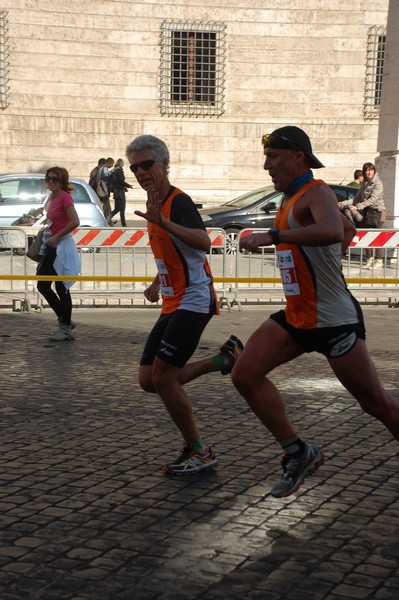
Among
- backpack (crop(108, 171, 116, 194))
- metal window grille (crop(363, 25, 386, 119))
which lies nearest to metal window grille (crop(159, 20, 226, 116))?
metal window grille (crop(363, 25, 386, 119))

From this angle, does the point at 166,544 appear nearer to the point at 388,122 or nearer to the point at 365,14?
the point at 388,122

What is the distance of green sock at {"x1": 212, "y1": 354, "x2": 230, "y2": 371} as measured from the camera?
629 centimetres

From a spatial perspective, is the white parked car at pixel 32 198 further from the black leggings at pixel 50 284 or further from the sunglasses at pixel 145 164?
the sunglasses at pixel 145 164

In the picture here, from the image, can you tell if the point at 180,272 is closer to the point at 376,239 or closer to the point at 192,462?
the point at 192,462

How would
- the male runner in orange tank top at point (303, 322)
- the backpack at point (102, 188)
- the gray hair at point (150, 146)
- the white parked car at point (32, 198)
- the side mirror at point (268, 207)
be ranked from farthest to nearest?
the backpack at point (102, 188)
the side mirror at point (268, 207)
the white parked car at point (32, 198)
the gray hair at point (150, 146)
the male runner in orange tank top at point (303, 322)

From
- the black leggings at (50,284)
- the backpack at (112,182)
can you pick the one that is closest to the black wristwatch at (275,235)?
the black leggings at (50,284)

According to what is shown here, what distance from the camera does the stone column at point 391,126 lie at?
61.2 ft

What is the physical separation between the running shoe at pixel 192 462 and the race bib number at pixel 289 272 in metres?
1.18

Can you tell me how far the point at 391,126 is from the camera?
19.0 m

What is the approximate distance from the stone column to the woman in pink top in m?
8.74

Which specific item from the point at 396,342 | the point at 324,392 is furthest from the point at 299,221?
the point at 396,342

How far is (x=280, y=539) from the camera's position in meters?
4.79

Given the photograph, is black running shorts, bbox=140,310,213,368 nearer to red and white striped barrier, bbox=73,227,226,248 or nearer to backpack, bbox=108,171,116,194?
red and white striped barrier, bbox=73,227,226,248

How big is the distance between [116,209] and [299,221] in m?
20.0
